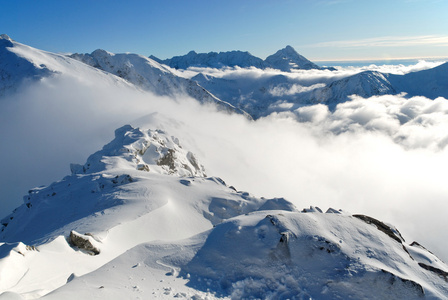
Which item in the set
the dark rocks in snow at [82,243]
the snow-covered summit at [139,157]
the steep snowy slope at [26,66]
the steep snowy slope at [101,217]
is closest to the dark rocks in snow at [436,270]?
the steep snowy slope at [101,217]

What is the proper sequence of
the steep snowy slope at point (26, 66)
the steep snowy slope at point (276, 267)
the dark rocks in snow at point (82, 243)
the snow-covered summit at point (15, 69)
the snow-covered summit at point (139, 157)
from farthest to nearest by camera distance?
the steep snowy slope at point (26, 66)
the snow-covered summit at point (15, 69)
the snow-covered summit at point (139, 157)
the dark rocks in snow at point (82, 243)
the steep snowy slope at point (276, 267)

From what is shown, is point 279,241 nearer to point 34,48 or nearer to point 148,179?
point 148,179

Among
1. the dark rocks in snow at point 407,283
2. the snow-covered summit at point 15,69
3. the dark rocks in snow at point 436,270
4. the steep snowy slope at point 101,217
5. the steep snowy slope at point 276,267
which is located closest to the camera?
the steep snowy slope at point 276,267

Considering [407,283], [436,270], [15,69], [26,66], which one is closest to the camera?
[407,283]

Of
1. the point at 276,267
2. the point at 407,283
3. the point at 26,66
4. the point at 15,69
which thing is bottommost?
the point at 407,283

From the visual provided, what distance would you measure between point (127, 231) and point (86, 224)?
169 inches

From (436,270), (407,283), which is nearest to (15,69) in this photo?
(407,283)

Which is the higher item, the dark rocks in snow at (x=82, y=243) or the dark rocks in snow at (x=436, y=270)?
the dark rocks in snow at (x=82, y=243)

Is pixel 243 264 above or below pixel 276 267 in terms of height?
above

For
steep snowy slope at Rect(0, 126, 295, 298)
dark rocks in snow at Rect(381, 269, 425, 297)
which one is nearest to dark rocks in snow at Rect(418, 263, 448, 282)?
dark rocks in snow at Rect(381, 269, 425, 297)

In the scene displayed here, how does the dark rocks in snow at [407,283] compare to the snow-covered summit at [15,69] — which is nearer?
the dark rocks in snow at [407,283]

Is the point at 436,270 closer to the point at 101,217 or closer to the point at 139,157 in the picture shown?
the point at 101,217

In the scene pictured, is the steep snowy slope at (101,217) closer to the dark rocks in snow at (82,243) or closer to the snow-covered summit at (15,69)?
the dark rocks in snow at (82,243)

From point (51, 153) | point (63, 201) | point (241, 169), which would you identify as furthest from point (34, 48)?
point (63, 201)
